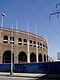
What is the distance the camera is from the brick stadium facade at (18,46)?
62.8 meters

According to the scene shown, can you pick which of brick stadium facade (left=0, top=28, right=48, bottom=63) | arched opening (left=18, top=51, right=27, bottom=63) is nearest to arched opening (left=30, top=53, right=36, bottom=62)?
brick stadium facade (left=0, top=28, right=48, bottom=63)

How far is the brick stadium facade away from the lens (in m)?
62.8

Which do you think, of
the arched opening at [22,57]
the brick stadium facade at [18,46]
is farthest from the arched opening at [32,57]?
the arched opening at [22,57]

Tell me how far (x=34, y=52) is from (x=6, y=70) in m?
25.1

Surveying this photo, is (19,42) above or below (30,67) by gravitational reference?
above

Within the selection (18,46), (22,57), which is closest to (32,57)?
(22,57)

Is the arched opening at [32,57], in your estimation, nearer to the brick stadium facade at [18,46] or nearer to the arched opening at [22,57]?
the brick stadium facade at [18,46]

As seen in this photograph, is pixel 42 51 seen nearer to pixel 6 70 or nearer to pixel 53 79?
pixel 6 70

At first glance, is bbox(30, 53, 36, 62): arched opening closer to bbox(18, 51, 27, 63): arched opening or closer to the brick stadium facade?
the brick stadium facade

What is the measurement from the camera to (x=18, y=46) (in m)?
65.2

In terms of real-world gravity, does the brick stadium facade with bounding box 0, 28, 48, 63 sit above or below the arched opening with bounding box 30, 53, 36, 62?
above

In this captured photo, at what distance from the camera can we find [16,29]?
213 ft

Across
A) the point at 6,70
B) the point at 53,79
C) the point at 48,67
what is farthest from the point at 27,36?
the point at 53,79

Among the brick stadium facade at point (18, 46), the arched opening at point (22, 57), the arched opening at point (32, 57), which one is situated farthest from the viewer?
the arched opening at point (32, 57)
